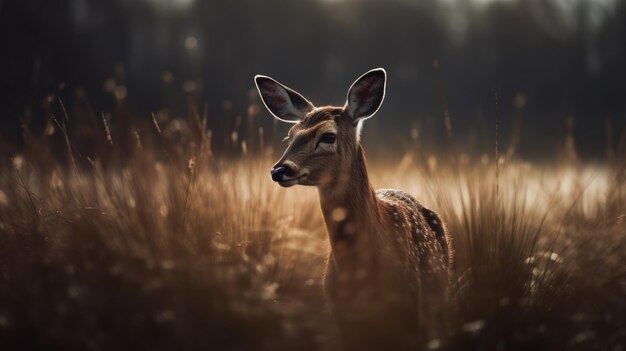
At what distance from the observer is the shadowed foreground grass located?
3273mm

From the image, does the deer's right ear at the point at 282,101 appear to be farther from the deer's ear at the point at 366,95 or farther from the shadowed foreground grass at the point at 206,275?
the shadowed foreground grass at the point at 206,275

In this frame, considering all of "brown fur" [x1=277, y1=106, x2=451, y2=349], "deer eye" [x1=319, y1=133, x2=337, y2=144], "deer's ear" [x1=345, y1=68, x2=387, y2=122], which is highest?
"deer's ear" [x1=345, y1=68, x2=387, y2=122]

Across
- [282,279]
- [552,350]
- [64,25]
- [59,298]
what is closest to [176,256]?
[59,298]

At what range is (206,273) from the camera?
132 inches

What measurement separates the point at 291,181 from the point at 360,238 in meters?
0.52

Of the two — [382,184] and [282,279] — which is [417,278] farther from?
[382,184]

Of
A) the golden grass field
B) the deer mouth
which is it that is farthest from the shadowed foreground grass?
→ the deer mouth

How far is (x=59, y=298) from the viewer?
11.2 feet

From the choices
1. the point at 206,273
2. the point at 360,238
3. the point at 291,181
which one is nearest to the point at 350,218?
the point at 360,238

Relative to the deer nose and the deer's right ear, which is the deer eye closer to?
the deer nose

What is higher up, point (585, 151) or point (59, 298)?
point (59, 298)

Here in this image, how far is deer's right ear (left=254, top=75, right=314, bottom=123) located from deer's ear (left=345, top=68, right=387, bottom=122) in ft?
1.30

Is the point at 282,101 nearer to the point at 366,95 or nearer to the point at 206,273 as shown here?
the point at 366,95

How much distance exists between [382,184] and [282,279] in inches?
123
